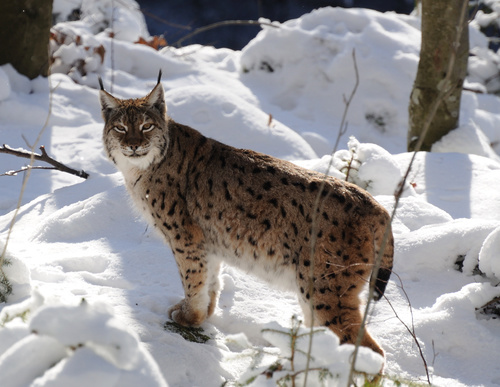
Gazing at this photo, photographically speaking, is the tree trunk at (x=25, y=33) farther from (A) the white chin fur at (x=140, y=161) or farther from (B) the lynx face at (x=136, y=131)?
(A) the white chin fur at (x=140, y=161)

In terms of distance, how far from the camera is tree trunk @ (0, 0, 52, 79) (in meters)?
7.14

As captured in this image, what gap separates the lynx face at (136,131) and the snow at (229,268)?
563 mm

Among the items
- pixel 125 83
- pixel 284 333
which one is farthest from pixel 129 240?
pixel 125 83

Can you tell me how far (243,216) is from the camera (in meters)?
3.29

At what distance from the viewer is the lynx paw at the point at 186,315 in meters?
3.36

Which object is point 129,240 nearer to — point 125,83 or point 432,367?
point 432,367

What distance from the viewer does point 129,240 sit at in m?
4.32

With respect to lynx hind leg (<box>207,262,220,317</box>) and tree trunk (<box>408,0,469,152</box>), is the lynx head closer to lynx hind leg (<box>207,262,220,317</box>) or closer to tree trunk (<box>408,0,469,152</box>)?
lynx hind leg (<box>207,262,220,317</box>)

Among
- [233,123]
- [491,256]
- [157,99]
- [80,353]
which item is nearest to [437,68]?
[233,123]

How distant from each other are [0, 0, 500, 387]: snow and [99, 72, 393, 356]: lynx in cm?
33

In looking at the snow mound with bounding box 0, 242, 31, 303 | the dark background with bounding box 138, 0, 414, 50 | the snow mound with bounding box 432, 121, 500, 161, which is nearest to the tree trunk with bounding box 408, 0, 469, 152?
the snow mound with bounding box 432, 121, 500, 161

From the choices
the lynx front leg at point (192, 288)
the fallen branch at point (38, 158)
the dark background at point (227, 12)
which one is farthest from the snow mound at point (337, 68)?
the dark background at point (227, 12)

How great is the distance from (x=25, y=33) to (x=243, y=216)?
5.31 meters

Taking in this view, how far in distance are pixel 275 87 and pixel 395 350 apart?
21.7ft
